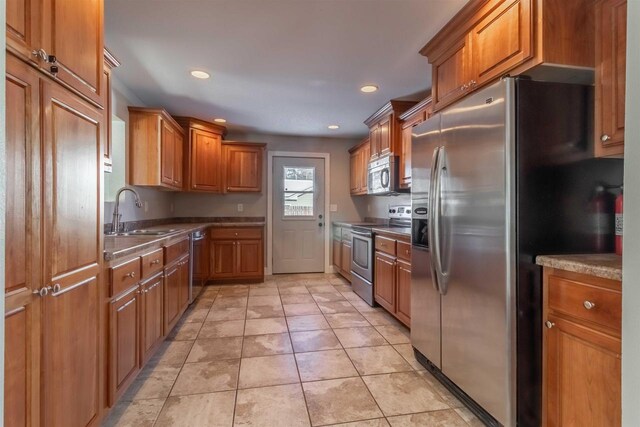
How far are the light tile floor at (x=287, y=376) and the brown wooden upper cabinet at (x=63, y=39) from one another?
1.66m

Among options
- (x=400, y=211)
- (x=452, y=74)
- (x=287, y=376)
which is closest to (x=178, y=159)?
(x=400, y=211)

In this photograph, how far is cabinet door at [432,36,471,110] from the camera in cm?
190

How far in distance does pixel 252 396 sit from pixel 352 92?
9.36 ft

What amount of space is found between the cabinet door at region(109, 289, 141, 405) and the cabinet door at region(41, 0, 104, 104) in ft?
3.38

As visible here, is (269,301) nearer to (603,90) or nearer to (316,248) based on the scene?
(316,248)

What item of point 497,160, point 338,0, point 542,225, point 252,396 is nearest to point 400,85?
point 338,0

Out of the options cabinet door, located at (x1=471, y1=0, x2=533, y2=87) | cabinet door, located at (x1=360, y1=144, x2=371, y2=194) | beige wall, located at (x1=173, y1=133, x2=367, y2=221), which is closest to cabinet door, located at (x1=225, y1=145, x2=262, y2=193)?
beige wall, located at (x1=173, y1=133, x2=367, y2=221)

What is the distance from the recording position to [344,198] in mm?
5461

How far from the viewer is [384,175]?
12.1ft

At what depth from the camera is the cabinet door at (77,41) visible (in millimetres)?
1109

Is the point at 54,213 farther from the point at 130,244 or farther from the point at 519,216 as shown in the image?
the point at 519,216

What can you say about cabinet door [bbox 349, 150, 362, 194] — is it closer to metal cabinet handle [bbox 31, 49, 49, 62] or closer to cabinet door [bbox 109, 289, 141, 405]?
cabinet door [bbox 109, 289, 141, 405]

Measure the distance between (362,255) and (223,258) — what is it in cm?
198

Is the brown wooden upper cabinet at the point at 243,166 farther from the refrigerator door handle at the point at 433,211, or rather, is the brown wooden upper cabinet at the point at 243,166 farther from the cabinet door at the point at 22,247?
the cabinet door at the point at 22,247
